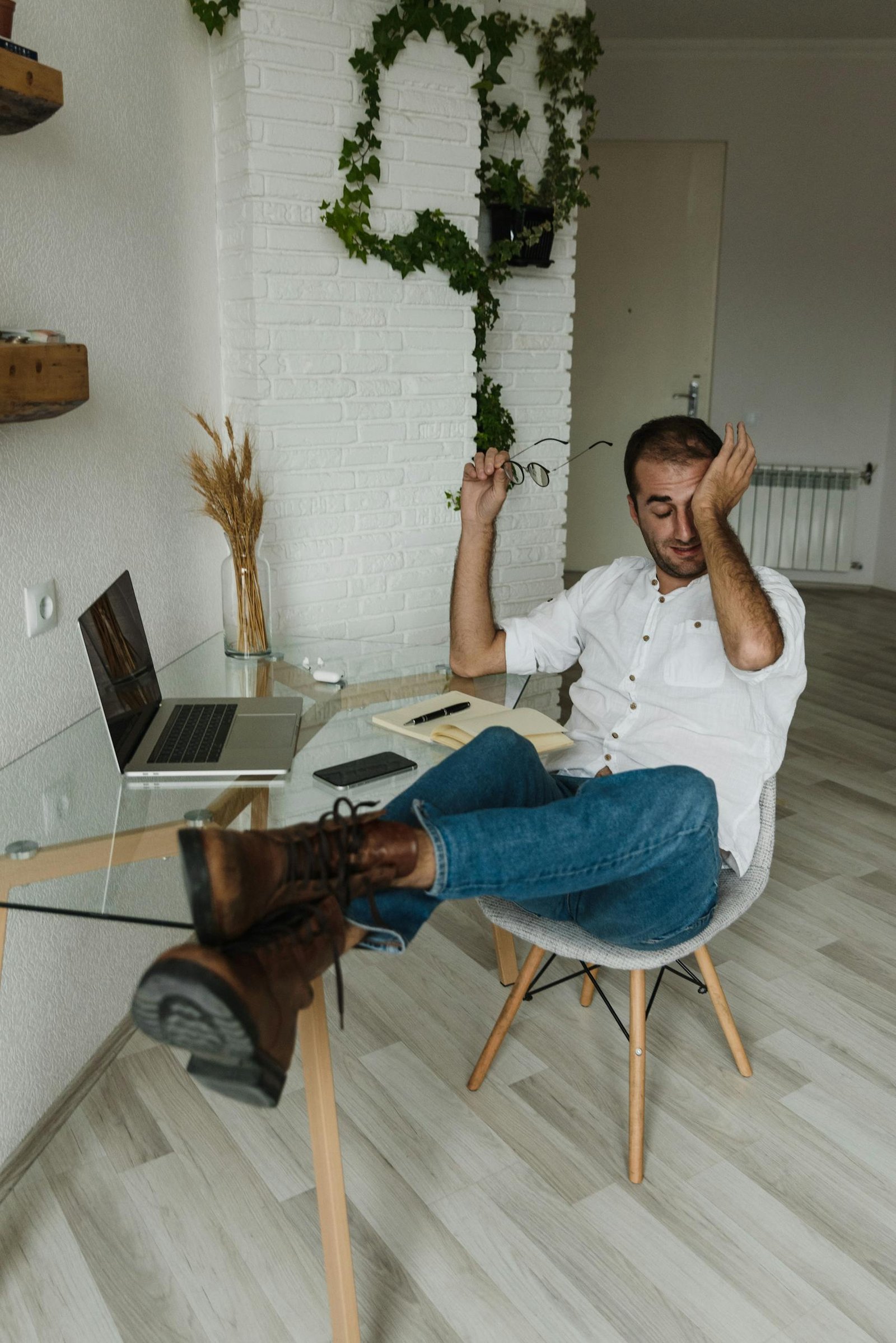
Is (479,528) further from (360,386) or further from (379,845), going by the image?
(379,845)

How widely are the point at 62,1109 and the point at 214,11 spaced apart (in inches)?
89.2

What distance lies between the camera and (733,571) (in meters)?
1.73

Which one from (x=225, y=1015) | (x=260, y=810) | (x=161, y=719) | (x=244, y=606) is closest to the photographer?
(x=225, y=1015)

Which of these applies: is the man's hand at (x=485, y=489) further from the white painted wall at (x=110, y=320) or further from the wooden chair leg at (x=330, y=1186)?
the wooden chair leg at (x=330, y=1186)

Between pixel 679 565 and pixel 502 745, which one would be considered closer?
pixel 502 745

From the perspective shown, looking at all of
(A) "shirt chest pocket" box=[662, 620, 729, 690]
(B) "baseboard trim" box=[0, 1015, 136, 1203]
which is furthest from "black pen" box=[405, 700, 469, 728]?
(B) "baseboard trim" box=[0, 1015, 136, 1203]

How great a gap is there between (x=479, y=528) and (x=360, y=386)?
2.52 feet

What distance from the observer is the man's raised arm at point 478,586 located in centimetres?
212

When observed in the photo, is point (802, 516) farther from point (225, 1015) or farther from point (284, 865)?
point (225, 1015)

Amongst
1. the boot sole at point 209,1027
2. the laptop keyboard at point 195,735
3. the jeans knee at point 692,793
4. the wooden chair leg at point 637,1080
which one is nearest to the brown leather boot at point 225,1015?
the boot sole at point 209,1027

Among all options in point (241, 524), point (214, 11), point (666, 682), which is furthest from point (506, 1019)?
point (214, 11)

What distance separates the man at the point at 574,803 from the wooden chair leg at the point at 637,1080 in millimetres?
140

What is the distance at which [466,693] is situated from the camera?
1993 millimetres

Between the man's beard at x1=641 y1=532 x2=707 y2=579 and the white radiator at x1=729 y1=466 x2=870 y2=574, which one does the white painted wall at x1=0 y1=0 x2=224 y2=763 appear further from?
the white radiator at x1=729 y1=466 x2=870 y2=574
